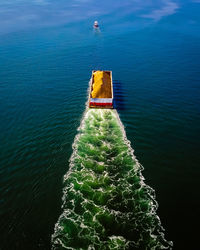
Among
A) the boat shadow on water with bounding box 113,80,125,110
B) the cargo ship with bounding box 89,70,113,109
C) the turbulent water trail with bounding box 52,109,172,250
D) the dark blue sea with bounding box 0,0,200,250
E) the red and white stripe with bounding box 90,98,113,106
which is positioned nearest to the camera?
the turbulent water trail with bounding box 52,109,172,250

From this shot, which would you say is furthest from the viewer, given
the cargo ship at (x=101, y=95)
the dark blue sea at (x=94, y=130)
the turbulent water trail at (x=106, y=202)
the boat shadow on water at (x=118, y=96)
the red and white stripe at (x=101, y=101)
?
the boat shadow on water at (x=118, y=96)

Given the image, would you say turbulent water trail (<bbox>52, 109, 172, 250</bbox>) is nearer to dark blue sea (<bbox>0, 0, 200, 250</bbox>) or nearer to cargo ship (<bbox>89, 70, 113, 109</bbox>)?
dark blue sea (<bbox>0, 0, 200, 250</bbox>)

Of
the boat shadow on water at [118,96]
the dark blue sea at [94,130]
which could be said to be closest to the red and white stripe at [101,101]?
the boat shadow on water at [118,96]

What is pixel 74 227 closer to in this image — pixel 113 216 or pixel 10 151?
pixel 113 216

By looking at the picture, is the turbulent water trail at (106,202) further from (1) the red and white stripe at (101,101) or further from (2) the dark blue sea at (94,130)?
(1) the red and white stripe at (101,101)

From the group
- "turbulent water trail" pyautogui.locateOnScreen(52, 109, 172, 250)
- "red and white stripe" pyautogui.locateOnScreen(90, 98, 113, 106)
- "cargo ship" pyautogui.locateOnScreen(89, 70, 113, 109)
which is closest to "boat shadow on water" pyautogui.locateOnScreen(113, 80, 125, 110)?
"red and white stripe" pyautogui.locateOnScreen(90, 98, 113, 106)

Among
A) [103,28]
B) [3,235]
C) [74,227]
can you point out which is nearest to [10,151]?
[3,235]

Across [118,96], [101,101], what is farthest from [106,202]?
[118,96]

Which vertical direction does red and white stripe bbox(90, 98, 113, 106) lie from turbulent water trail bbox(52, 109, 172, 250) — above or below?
above
